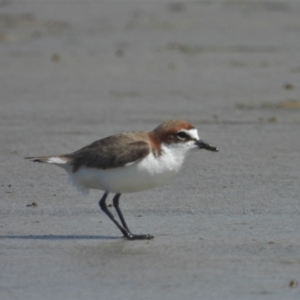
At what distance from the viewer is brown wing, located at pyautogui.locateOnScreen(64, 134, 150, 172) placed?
5.00 meters

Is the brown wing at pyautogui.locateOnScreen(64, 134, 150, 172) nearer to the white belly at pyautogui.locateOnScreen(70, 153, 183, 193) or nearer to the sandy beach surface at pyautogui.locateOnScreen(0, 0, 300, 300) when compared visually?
the white belly at pyautogui.locateOnScreen(70, 153, 183, 193)

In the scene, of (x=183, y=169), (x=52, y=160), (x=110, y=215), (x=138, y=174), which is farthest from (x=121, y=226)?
(x=183, y=169)

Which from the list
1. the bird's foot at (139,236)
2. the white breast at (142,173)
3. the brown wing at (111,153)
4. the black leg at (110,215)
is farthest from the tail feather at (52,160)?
the bird's foot at (139,236)

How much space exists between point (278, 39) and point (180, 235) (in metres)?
9.92

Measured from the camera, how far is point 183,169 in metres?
6.79

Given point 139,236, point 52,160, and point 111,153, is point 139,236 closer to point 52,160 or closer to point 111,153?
point 111,153

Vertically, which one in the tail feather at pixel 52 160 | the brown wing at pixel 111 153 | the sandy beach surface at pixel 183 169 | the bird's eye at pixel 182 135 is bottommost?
the sandy beach surface at pixel 183 169

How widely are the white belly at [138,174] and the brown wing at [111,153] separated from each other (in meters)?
0.04

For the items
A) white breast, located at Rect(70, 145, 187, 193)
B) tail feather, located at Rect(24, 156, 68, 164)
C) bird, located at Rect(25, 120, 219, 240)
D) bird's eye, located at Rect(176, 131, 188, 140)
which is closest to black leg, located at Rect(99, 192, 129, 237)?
bird, located at Rect(25, 120, 219, 240)

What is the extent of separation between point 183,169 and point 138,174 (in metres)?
1.81

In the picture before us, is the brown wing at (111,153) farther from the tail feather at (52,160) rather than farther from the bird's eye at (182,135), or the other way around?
the bird's eye at (182,135)

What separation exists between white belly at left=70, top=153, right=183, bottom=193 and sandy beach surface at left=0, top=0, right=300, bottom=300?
1.01 ft

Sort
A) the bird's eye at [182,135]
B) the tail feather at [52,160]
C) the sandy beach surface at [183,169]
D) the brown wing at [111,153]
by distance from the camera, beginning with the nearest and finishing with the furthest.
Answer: the sandy beach surface at [183,169], the brown wing at [111,153], the bird's eye at [182,135], the tail feather at [52,160]

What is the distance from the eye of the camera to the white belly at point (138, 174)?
5.02 meters
